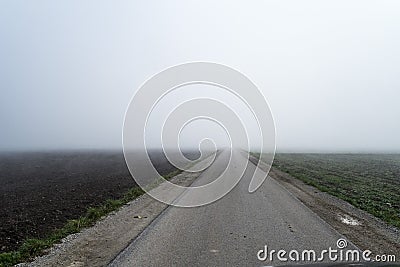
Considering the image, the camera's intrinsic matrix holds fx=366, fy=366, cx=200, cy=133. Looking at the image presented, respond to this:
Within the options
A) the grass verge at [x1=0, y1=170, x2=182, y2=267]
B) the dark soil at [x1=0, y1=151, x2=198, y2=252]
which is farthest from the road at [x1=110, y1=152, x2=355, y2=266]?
→ the dark soil at [x1=0, y1=151, x2=198, y2=252]

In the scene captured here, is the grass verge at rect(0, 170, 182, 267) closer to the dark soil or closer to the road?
the dark soil

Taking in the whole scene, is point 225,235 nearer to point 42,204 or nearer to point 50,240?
point 50,240

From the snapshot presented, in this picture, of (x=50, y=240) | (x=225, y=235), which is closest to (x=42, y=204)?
(x=50, y=240)

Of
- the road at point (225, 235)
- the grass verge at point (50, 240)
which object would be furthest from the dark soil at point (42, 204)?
the road at point (225, 235)

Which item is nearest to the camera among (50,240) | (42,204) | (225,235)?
(225,235)

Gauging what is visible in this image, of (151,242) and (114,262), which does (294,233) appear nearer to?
(151,242)

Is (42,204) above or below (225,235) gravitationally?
below

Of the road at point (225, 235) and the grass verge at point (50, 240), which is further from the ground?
the road at point (225, 235)

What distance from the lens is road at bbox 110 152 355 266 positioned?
6547mm

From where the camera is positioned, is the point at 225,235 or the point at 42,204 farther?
the point at 42,204

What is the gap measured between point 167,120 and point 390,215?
8.30 meters

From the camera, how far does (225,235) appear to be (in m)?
8.09

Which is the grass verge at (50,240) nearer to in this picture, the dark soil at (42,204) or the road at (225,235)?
the dark soil at (42,204)

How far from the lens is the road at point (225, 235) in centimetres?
655
